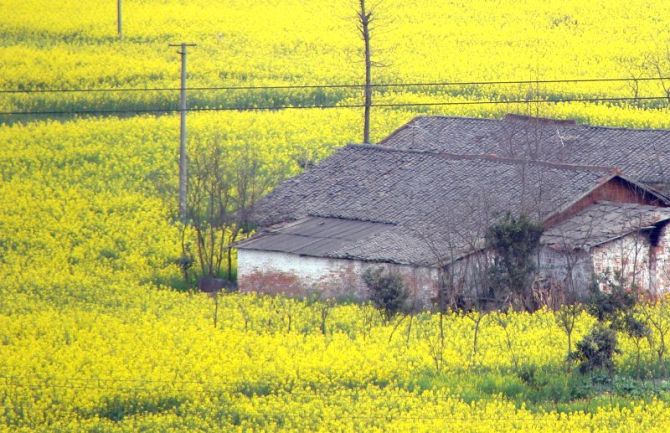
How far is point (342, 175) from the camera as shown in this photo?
32.8 meters

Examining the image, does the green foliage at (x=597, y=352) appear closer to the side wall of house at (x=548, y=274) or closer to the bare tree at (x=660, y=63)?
the side wall of house at (x=548, y=274)

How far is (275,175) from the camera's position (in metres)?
39.0

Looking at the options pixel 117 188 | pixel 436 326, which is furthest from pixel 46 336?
pixel 117 188

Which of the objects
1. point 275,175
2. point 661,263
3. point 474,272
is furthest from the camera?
point 275,175

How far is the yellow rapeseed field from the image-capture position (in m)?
20.8

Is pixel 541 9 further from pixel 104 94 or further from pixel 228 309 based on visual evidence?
pixel 228 309

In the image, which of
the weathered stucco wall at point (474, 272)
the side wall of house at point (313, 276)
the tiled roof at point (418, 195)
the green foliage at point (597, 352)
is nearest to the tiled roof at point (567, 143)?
the tiled roof at point (418, 195)

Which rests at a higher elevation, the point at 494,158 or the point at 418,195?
the point at 494,158

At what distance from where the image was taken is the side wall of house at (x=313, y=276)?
2812 centimetres

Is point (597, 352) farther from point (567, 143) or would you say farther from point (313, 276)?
point (567, 143)

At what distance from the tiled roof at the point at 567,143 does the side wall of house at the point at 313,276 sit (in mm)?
5494

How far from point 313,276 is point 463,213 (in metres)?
3.02

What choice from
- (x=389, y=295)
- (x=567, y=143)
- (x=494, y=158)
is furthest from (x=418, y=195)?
(x=389, y=295)

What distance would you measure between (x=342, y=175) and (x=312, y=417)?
13113 millimetres
